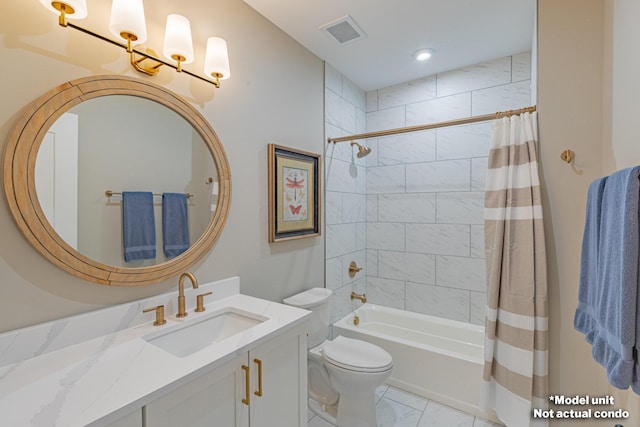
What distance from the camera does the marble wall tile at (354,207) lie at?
9.02 feet

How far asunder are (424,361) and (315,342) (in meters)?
0.85

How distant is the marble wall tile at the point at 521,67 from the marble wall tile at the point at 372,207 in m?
1.55

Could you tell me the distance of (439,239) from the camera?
8.85ft

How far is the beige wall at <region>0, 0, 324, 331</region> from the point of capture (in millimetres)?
960

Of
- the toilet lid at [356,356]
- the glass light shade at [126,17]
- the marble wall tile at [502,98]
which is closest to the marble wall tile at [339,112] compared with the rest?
the marble wall tile at [502,98]

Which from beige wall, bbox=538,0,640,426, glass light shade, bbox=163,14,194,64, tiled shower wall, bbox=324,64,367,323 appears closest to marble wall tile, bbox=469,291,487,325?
beige wall, bbox=538,0,640,426

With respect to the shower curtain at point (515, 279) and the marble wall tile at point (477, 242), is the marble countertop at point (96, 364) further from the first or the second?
the marble wall tile at point (477, 242)

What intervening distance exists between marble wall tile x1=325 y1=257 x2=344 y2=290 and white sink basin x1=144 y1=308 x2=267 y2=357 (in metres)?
1.14

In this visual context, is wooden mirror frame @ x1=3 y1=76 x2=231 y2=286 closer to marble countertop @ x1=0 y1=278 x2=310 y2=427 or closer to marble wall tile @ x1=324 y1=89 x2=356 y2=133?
marble countertop @ x1=0 y1=278 x2=310 y2=427

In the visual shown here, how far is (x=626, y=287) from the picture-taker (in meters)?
0.76

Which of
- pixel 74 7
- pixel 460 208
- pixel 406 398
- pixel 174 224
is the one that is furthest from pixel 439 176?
pixel 74 7

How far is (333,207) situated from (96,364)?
193cm

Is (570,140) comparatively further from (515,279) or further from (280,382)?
(280,382)

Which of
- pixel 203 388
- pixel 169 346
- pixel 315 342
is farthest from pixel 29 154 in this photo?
pixel 315 342
